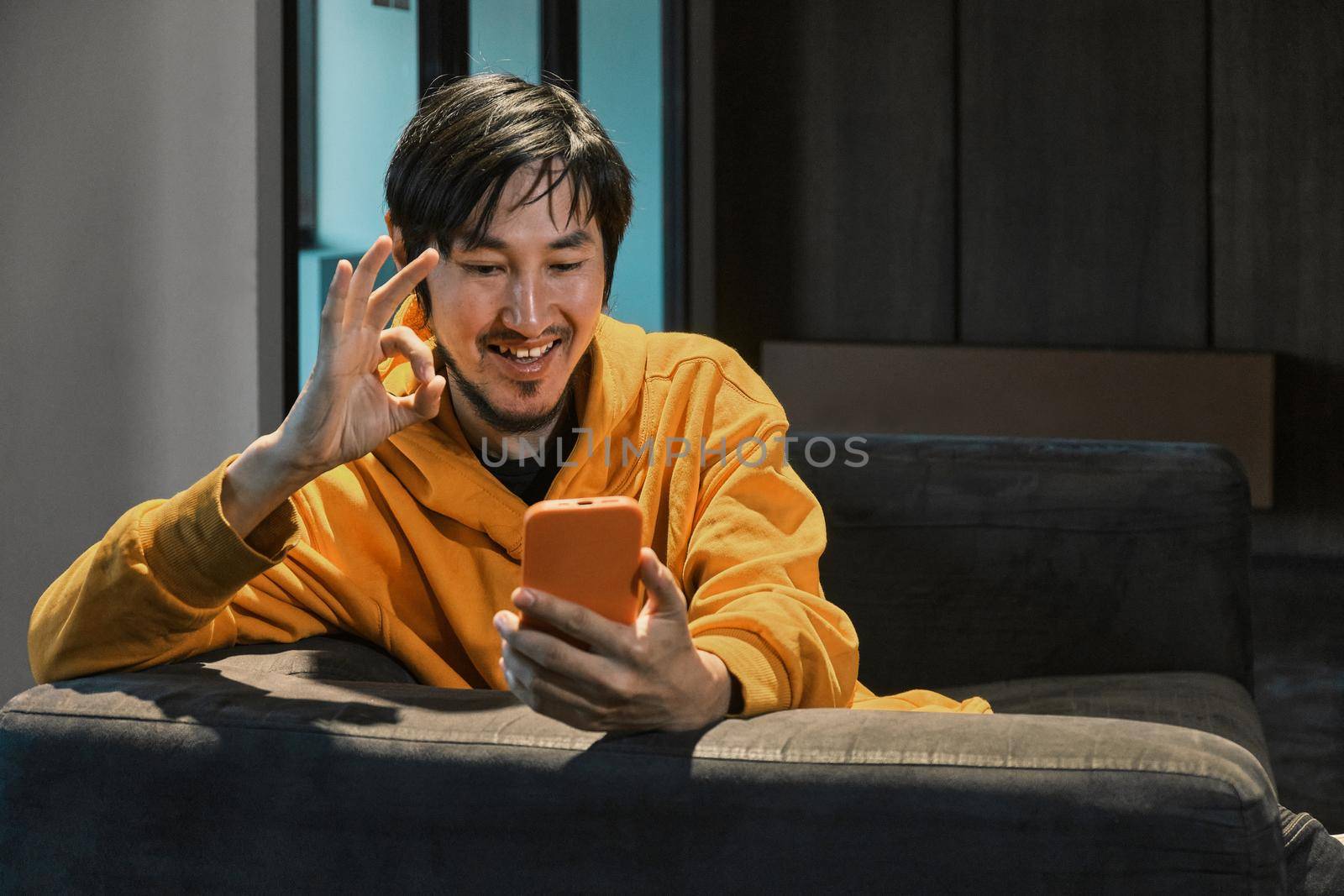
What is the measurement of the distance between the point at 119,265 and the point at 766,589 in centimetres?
142

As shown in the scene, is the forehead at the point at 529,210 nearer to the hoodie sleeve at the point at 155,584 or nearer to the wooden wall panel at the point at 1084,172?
the hoodie sleeve at the point at 155,584

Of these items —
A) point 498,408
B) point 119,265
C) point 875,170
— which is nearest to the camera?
point 498,408

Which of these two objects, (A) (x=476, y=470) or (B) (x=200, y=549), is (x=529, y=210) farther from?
(B) (x=200, y=549)

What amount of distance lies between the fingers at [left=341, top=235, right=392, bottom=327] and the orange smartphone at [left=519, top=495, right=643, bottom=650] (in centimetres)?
34

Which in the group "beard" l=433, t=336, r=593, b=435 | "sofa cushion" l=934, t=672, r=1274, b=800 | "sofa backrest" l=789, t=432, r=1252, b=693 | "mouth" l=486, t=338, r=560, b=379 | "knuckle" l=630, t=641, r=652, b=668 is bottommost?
"sofa cushion" l=934, t=672, r=1274, b=800

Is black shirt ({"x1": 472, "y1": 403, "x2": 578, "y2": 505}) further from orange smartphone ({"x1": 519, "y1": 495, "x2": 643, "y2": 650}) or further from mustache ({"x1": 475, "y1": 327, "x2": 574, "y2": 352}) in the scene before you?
orange smartphone ({"x1": 519, "y1": 495, "x2": 643, "y2": 650})

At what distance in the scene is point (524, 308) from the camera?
4.79 ft

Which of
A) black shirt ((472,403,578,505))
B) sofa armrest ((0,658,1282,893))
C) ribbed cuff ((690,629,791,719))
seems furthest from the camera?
black shirt ((472,403,578,505))

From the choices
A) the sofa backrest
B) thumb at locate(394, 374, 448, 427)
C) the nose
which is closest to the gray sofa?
thumb at locate(394, 374, 448, 427)

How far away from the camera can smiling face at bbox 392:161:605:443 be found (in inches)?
57.6

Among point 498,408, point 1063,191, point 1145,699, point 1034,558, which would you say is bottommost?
point 1145,699

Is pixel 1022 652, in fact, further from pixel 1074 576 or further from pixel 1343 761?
pixel 1343 761

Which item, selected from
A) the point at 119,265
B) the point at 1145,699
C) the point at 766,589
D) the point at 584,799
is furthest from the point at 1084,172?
the point at 584,799

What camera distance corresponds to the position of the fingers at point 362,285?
1.25m
